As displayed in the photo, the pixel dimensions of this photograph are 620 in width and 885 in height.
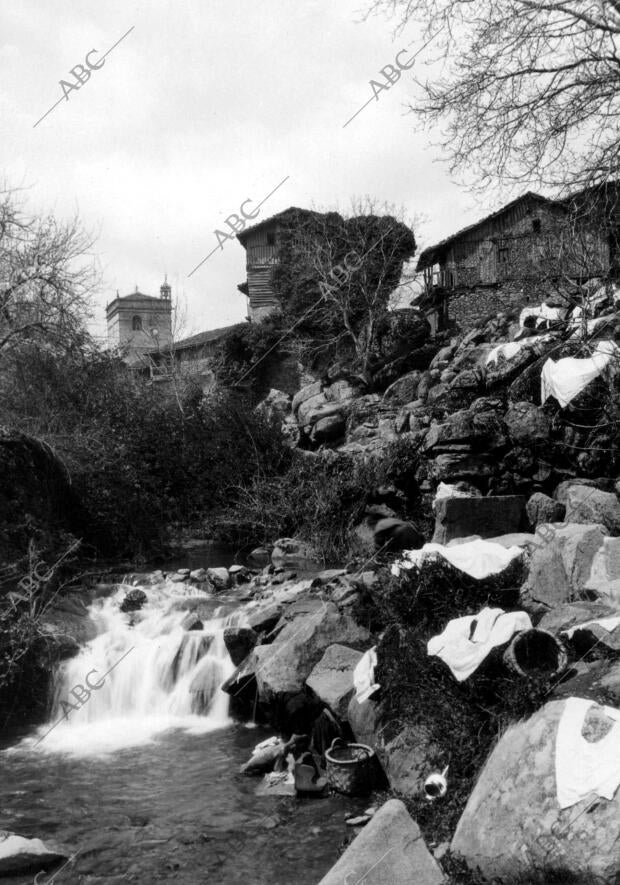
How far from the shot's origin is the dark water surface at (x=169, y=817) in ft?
20.8

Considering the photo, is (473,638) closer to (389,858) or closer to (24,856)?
(389,858)

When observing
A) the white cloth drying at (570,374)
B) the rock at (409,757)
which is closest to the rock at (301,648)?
the rock at (409,757)

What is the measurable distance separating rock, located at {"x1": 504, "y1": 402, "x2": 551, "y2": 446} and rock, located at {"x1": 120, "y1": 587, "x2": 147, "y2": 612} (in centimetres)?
837

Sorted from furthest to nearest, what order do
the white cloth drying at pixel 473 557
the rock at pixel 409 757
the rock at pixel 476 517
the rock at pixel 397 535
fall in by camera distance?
the rock at pixel 397 535 < the rock at pixel 476 517 < the white cloth drying at pixel 473 557 < the rock at pixel 409 757

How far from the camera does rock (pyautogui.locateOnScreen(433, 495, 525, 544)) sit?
13.6 meters

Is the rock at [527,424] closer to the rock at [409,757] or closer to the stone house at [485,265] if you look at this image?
the rock at [409,757]

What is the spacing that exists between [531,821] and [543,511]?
9.57 metres

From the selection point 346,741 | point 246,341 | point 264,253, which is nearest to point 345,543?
point 346,741

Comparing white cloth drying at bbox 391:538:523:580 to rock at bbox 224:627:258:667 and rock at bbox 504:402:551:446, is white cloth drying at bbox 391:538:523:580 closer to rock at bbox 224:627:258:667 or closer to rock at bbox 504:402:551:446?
rock at bbox 224:627:258:667

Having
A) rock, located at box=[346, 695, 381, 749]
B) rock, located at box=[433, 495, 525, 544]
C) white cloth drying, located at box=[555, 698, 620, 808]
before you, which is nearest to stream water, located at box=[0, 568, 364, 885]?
rock, located at box=[346, 695, 381, 749]

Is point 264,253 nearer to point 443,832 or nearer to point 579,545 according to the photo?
point 579,545

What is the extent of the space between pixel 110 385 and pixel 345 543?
948 centimetres

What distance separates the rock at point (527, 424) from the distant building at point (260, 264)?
24.2 meters

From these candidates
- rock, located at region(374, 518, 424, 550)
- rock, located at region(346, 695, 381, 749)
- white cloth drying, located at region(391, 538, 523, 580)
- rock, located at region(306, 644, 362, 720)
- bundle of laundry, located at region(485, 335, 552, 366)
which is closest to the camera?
rock, located at region(346, 695, 381, 749)
